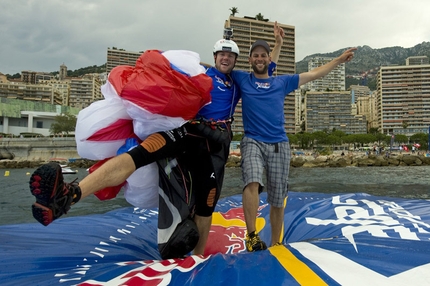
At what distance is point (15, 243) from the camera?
2.30 m

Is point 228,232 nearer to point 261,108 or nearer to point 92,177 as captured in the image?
point 261,108

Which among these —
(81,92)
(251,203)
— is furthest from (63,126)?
(81,92)

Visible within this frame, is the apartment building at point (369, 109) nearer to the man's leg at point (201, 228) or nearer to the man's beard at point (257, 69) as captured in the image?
the man's beard at point (257, 69)

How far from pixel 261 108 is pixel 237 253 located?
121 cm

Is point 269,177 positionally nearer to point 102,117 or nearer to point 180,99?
point 180,99

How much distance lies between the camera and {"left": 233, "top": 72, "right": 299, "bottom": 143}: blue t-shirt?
264 cm

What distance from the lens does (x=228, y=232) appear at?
303 centimetres

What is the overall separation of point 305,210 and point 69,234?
93.1 inches

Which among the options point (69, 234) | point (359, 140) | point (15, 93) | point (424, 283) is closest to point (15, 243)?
point (69, 234)

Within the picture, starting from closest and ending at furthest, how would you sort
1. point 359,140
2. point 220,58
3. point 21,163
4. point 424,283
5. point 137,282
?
point 424,283 < point 137,282 < point 220,58 < point 21,163 < point 359,140

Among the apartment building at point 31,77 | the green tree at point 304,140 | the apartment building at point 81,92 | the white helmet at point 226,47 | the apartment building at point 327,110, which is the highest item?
the apartment building at point 31,77

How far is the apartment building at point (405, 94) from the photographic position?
100 m

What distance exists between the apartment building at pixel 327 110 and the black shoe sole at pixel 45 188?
367 feet

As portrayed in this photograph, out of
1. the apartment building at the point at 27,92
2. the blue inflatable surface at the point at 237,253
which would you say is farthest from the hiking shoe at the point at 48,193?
the apartment building at the point at 27,92
